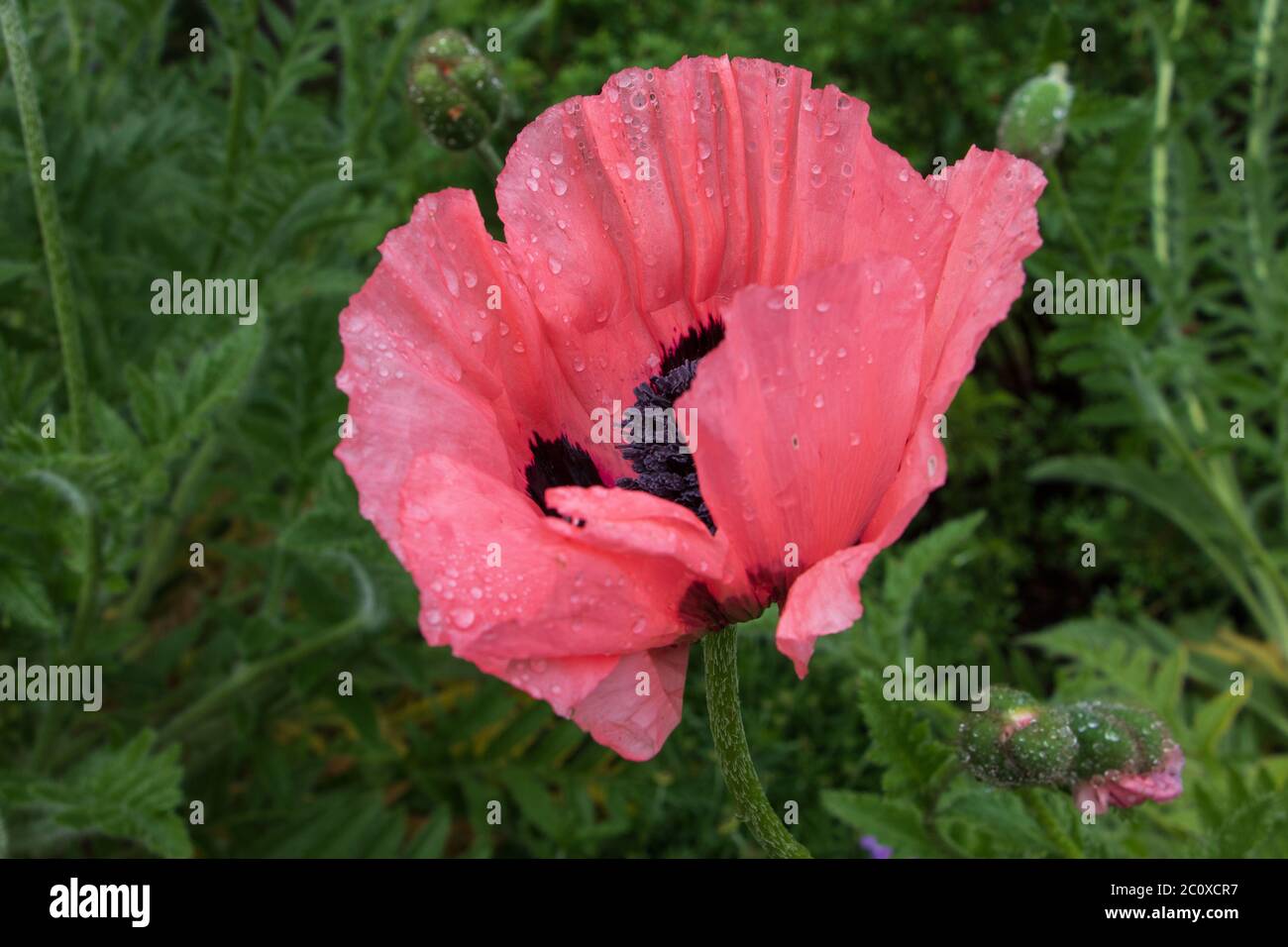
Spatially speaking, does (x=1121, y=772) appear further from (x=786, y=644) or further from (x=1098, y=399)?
(x=1098, y=399)

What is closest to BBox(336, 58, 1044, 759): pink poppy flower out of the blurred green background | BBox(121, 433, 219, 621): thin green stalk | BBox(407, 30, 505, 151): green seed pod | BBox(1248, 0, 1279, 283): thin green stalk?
the blurred green background

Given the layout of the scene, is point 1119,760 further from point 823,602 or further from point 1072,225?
point 1072,225

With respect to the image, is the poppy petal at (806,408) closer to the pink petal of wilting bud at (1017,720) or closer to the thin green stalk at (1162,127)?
the pink petal of wilting bud at (1017,720)

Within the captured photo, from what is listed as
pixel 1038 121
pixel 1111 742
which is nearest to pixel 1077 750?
pixel 1111 742

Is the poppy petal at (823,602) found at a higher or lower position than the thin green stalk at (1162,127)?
lower

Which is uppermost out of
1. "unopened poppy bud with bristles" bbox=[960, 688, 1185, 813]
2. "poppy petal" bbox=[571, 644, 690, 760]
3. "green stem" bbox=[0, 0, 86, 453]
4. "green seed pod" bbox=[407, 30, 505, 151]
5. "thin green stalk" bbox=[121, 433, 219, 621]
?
"green seed pod" bbox=[407, 30, 505, 151]

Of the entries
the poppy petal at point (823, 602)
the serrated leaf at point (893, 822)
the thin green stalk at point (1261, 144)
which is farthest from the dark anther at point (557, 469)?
the thin green stalk at point (1261, 144)

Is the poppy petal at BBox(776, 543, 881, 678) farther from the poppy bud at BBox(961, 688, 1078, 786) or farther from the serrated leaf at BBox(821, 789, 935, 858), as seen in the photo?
the serrated leaf at BBox(821, 789, 935, 858)
